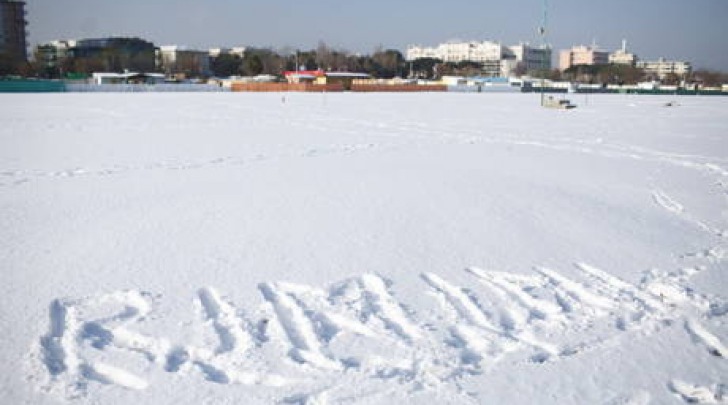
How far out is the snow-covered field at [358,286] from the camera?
3473mm

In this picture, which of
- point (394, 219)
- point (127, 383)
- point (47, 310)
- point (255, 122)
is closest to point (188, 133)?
point (255, 122)

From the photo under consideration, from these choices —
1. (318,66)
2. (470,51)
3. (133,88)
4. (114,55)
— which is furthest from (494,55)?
(133,88)

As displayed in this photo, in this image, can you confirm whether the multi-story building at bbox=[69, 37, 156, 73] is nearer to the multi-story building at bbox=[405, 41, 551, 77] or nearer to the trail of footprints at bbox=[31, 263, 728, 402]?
the multi-story building at bbox=[405, 41, 551, 77]

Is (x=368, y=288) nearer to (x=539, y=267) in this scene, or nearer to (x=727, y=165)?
(x=539, y=267)

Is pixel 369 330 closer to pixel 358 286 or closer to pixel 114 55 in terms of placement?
pixel 358 286

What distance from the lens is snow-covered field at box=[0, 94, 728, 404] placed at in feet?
11.4

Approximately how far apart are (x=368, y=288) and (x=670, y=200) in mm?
5867

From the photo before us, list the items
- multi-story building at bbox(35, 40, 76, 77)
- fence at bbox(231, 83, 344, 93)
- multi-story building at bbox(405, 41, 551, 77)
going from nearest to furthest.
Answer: fence at bbox(231, 83, 344, 93) → multi-story building at bbox(35, 40, 76, 77) → multi-story building at bbox(405, 41, 551, 77)

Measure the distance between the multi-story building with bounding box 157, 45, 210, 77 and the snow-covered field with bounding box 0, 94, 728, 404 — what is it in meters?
113

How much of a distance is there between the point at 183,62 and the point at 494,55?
10021cm

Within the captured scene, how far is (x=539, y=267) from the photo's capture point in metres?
5.40

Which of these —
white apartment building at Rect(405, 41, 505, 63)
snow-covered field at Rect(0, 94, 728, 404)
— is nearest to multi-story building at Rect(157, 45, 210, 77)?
white apartment building at Rect(405, 41, 505, 63)

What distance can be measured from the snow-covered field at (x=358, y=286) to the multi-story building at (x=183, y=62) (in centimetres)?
11318

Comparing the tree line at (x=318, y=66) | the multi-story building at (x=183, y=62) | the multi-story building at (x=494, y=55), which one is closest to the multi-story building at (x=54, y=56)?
the tree line at (x=318, y=66)
